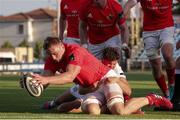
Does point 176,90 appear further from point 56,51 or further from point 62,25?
point 62,25

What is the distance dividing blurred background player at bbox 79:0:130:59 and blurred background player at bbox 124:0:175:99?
228 millimetres

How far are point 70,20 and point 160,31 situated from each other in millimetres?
2666

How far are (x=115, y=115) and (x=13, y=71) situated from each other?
108 ft

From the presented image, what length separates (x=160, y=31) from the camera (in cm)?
1275

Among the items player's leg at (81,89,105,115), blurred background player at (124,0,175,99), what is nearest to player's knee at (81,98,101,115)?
player's leg at (81,89,105,115)

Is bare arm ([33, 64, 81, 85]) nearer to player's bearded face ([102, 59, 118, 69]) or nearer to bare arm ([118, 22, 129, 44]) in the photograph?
player's bearded face ([102, 59, 118, 69])

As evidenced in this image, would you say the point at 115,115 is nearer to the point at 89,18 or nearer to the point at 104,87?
the point at 104,87

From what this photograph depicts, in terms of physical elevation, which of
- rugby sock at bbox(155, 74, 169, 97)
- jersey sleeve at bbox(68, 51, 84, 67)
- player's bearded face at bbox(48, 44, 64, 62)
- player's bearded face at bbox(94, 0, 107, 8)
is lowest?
rugby sock at bbox(155, 74, 169, 97)

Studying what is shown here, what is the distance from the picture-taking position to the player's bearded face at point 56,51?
9564 mm

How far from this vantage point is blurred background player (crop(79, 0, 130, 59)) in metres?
12.9

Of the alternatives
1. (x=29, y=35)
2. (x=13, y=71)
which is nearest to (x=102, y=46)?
(x=13, y=71)

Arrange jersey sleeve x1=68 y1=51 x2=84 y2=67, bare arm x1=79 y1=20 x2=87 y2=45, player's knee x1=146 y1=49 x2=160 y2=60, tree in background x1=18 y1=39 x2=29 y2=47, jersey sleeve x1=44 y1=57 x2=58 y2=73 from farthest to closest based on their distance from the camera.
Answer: tree in background x1=18 y1=39 x2=29 y2=47 → bare arm x1=79 y1=20 x2=87 y2=45 → player's knee x1=146 y1=49 x2=160 y2=60 → jersey sleeve x1=44 y1=57 x2=58 y2=73 → jersey sleeve x1=68 y1=51 x2=84 y2=67

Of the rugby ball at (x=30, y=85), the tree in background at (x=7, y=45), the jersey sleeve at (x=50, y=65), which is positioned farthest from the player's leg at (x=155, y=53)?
the tree in background at (x=7, y=45)

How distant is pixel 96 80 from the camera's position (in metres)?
10.3
